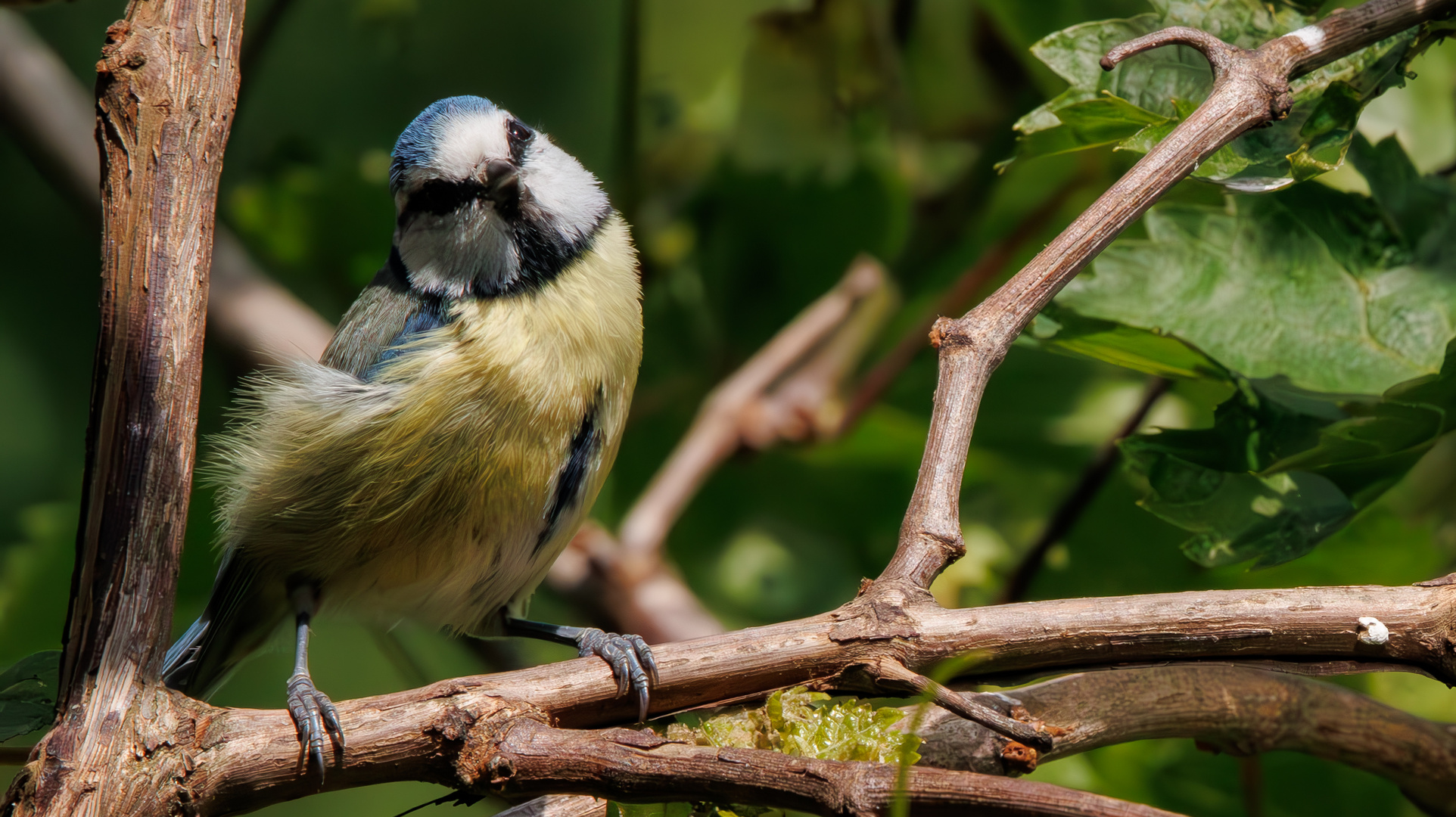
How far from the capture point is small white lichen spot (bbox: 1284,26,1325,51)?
33.8 inches

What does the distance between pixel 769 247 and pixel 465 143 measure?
771 mm

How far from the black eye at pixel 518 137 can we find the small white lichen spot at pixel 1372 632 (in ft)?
3.19

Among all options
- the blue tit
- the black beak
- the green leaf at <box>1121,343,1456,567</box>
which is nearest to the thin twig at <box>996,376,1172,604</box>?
the green leaf at <box>1121,343,1456,567</box>

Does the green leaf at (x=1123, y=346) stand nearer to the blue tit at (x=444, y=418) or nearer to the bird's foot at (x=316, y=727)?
the blue tit at (x=444, y=418)

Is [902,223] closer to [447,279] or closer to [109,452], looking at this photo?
[447,279]

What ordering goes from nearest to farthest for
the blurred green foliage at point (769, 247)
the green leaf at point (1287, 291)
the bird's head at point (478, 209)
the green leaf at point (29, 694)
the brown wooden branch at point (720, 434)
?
the green leaf at point (29, 694)
the green leaf at point (1287, 291)
the bird's head at point (478, 209)
the blurred green foliage at point (769, 247)
the brown wooden branch at point (720, 434)

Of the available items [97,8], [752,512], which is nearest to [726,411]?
[752,512]

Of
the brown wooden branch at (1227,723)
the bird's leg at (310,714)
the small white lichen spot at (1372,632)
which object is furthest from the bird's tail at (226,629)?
the small white lichen spot at (1372,632)

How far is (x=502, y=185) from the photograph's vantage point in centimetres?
121

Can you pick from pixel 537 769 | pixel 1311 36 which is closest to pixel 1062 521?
pixel 1311 36

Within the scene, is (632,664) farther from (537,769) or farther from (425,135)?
(425,135)

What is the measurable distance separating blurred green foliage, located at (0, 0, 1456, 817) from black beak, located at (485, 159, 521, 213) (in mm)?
453

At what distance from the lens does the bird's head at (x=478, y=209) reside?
3.94 ft

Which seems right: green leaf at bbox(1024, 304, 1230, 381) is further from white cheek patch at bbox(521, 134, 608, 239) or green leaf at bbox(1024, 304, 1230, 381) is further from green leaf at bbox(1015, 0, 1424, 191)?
white cheek patch at bbox(521, 134, 608, 239)
